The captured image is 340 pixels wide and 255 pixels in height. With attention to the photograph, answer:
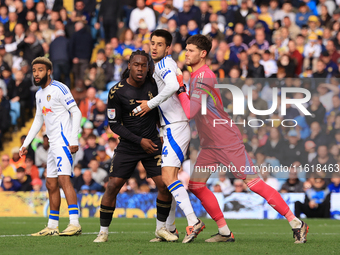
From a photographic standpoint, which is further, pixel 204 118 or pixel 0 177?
pixel 0 177

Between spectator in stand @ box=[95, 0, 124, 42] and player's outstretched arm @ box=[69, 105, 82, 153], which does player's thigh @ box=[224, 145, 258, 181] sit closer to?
player's outstretched arm @ box=[69, 105, 82, 153]

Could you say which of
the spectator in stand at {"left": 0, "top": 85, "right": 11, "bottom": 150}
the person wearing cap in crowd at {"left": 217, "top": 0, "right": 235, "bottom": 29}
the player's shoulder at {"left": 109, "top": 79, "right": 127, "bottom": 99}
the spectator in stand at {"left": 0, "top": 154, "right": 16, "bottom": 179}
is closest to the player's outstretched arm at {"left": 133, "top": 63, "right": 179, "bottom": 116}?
the player's shoulder at {"left": 109, "top": 79, "right": 127, "bottom": 99}

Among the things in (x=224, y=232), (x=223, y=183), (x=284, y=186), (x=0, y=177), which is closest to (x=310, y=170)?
(x=284, y=186)

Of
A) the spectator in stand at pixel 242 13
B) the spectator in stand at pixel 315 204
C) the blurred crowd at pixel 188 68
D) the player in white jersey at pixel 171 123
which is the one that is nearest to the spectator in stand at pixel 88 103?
the blurred crowd at pixel 188 68

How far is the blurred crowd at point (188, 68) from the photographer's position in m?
13.4

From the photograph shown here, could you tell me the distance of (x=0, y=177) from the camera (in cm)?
1480

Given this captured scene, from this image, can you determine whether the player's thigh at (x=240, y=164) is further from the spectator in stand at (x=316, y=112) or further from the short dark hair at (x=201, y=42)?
the spectator in stand at (x=316, y=112)

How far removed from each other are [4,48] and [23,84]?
2.29 metres

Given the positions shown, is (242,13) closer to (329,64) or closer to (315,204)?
(329,64)

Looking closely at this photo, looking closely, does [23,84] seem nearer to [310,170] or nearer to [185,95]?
[310,170]

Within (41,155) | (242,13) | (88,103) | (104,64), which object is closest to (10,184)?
(41,155)

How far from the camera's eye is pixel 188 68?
16188 mm

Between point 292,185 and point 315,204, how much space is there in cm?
65

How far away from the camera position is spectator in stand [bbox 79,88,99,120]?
16375 mm
